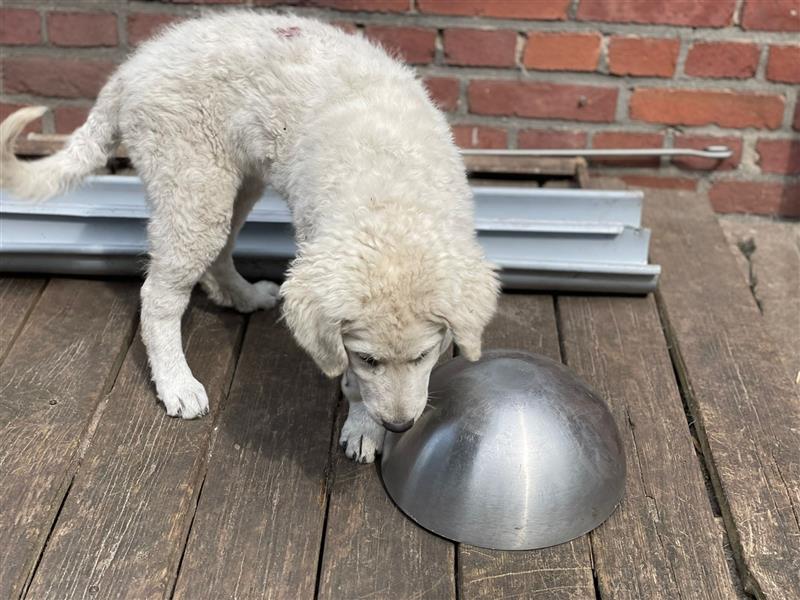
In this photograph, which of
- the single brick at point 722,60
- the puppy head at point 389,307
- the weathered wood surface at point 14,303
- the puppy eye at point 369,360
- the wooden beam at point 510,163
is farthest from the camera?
the wooden beam at point 510,163

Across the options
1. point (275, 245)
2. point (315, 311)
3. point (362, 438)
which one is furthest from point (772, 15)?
point (315, 311)

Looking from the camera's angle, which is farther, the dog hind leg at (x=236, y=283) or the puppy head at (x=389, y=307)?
the dog hind leg at (x=236, y=283)

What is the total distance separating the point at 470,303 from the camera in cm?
202

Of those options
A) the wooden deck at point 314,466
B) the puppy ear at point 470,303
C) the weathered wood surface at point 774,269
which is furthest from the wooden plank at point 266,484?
the weathered wood surface at point 774,269

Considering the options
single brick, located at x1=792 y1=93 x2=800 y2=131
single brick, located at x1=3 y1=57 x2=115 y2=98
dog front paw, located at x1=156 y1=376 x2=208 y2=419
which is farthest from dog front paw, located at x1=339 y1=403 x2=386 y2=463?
single brick, located at x1=792 y1=93 x2=800 y2=131

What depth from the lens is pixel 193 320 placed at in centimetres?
306

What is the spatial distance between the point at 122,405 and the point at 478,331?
1178 mm

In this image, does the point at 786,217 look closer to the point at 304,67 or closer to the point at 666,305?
the point at 666,305

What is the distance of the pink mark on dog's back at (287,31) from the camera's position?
2.58 m

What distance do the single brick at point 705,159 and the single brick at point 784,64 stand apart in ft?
0.97

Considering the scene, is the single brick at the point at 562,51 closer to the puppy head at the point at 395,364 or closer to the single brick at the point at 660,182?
the single brick at the point at 660,182

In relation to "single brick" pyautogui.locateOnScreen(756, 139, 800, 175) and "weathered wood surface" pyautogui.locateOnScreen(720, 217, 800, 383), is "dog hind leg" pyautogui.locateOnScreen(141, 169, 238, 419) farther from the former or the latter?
"single brick" pyautogui.locateOnScreen(756, 139, 800, 175)

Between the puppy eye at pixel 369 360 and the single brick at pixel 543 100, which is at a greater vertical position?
the single brick at pixel 543 100

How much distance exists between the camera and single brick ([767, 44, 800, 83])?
3529 mm
